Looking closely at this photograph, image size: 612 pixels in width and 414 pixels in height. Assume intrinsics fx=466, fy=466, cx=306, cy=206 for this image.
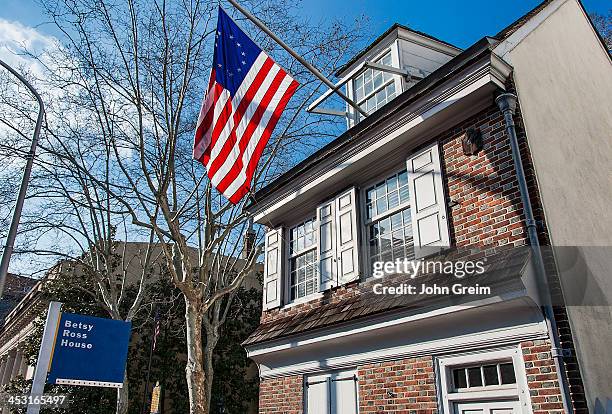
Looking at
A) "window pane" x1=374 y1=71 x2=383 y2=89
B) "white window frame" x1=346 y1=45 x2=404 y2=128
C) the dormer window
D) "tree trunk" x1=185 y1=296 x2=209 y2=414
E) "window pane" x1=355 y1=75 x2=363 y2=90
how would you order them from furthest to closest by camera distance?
"window pane" x1=355 y1=75 x2=363 y2=90 → "tree trunk" x1=185 y1=296 x2=209 y2=414 → "window pane" x1=374 y1=71 x2=383 y2=89 → the dormer window → "white window frame" x1=346 y1=45 x2=404 y2=128

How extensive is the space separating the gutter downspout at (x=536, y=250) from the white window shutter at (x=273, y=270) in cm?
534

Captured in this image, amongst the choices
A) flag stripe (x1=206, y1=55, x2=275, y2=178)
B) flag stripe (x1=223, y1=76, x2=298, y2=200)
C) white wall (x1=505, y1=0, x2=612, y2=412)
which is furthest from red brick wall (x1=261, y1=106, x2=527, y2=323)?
flag stripe (x1=206, y1=55, x2=275, y2=178)

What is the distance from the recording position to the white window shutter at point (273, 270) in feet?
31.4

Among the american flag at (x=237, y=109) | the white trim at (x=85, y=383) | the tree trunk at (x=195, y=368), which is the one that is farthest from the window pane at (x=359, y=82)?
the white trim at (x=85, y=383)

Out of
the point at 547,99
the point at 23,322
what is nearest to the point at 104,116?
the point at 547,99

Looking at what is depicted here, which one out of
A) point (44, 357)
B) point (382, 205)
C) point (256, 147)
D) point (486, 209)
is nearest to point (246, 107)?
point (256, 147)

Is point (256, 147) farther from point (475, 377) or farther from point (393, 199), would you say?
point (475, 377)

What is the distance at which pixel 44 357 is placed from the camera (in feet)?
18.3

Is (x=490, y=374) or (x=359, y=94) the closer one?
(x=490, y=374)

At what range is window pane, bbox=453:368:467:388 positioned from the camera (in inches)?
228

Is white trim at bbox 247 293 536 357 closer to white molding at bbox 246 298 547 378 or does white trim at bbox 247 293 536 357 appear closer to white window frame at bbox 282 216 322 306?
white molding at bbox 246 298 547 378

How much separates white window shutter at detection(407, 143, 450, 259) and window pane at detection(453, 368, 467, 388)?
157 centimetres

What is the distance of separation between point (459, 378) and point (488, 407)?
0.54m

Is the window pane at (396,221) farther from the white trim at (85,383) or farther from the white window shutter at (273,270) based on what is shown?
the white trim at (85,383)
